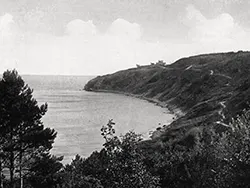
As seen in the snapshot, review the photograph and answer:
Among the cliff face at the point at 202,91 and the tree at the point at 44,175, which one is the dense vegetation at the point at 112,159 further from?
the cliff face at the point at 202,91

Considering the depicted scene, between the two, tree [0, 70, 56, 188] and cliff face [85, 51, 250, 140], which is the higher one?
cliff face [85, 51, 250, 140]

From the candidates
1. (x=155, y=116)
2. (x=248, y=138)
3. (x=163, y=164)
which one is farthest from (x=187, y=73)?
(x=248, y=138)

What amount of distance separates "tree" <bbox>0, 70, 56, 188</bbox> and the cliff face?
28909 mm

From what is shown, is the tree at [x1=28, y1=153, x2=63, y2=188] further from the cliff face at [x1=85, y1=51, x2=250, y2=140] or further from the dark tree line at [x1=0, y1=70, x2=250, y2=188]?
the cliff face at [x1=85, y1=51, x2=250, y2=140]

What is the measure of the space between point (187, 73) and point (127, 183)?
5523 inches

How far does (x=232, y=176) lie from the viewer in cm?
2052

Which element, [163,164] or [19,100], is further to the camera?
[163,164]

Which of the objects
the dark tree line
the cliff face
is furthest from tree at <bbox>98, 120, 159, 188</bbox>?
the cliff face

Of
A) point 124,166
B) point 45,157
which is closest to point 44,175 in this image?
point 45,157

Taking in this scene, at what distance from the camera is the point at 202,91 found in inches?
4407

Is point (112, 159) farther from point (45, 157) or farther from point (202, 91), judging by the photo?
point (202, 91)

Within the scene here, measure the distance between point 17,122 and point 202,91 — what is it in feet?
295

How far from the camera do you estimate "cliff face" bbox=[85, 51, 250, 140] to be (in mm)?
60656

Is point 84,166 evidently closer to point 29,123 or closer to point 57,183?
point 57,183
